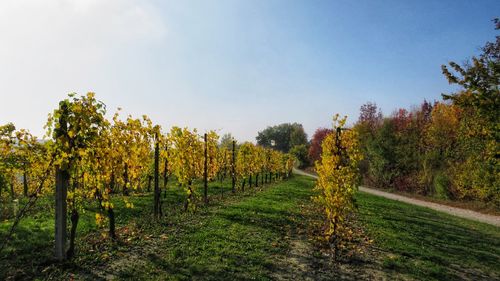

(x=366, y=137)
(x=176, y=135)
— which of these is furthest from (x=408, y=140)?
(x=176, y=135)

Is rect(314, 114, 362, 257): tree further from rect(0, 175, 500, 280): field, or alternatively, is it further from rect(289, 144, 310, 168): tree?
rect(289, 144, 310, 168): tree

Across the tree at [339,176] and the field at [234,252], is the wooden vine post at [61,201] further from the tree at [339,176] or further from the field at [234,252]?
the tree at [339,176]

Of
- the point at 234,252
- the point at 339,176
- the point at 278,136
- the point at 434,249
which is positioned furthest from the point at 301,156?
the point at 234,252

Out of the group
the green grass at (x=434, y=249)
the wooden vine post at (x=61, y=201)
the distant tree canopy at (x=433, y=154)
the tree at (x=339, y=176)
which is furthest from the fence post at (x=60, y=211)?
the distant tree canopy at (x=433, y=154)

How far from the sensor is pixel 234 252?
6.85 metres

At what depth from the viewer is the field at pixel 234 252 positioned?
5781 mm

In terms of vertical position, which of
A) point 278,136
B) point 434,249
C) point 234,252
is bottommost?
point 434,249

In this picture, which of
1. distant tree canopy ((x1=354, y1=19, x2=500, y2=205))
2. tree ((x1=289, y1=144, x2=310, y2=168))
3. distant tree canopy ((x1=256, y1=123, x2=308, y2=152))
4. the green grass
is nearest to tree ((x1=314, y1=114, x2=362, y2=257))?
the green grass

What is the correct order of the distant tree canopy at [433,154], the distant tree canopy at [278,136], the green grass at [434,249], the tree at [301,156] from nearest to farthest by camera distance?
the green grass at [434,249] → the distant tree canopy at [433,154] → the tree at [301,156] → the distant tree canopy at [278,136]

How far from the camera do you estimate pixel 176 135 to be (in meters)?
11.9

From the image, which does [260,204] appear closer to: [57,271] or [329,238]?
[329,238]

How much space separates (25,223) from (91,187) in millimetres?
3259

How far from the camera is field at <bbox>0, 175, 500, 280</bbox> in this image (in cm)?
578

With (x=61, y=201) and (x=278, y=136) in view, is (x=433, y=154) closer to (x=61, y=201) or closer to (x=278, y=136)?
(x=61, y=201)
